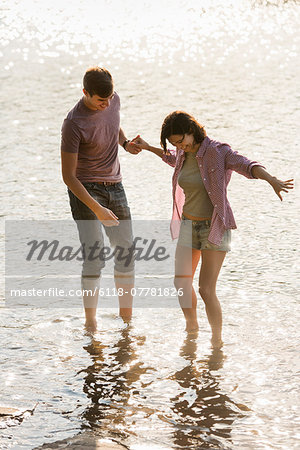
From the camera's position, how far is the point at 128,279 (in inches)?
269

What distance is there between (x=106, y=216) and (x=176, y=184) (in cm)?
54

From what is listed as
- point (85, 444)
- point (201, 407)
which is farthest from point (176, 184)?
point (85, 444)

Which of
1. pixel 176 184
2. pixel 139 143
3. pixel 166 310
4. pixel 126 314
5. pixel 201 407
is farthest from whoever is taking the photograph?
pixel 166 310

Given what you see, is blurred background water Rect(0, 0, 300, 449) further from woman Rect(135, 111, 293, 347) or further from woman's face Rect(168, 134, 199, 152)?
woman's face Rect(168, 134, 199, 152)

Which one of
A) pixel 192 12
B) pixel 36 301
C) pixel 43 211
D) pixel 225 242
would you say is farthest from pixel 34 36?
pixel 225 242

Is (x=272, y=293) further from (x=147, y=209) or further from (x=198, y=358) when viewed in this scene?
(x=147, y=209)

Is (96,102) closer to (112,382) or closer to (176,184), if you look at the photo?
(176,184)

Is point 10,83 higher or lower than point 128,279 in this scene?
higher

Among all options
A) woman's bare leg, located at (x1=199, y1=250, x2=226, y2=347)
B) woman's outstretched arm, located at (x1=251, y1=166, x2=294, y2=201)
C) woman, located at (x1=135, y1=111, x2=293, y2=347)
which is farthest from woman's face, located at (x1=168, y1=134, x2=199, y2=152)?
woman's bare leg, located at (x1=199, y1=250, x2=226, y2=347)

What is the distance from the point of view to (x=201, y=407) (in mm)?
5402

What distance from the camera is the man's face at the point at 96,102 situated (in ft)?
19.6

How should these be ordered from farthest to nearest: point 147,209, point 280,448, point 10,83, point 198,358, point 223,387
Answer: point 10,83 → point 147,209 → point 198,358 → point 223,387 → point 280,448

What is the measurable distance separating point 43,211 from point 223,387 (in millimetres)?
5165

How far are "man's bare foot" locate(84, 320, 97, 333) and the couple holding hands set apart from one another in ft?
0.51
